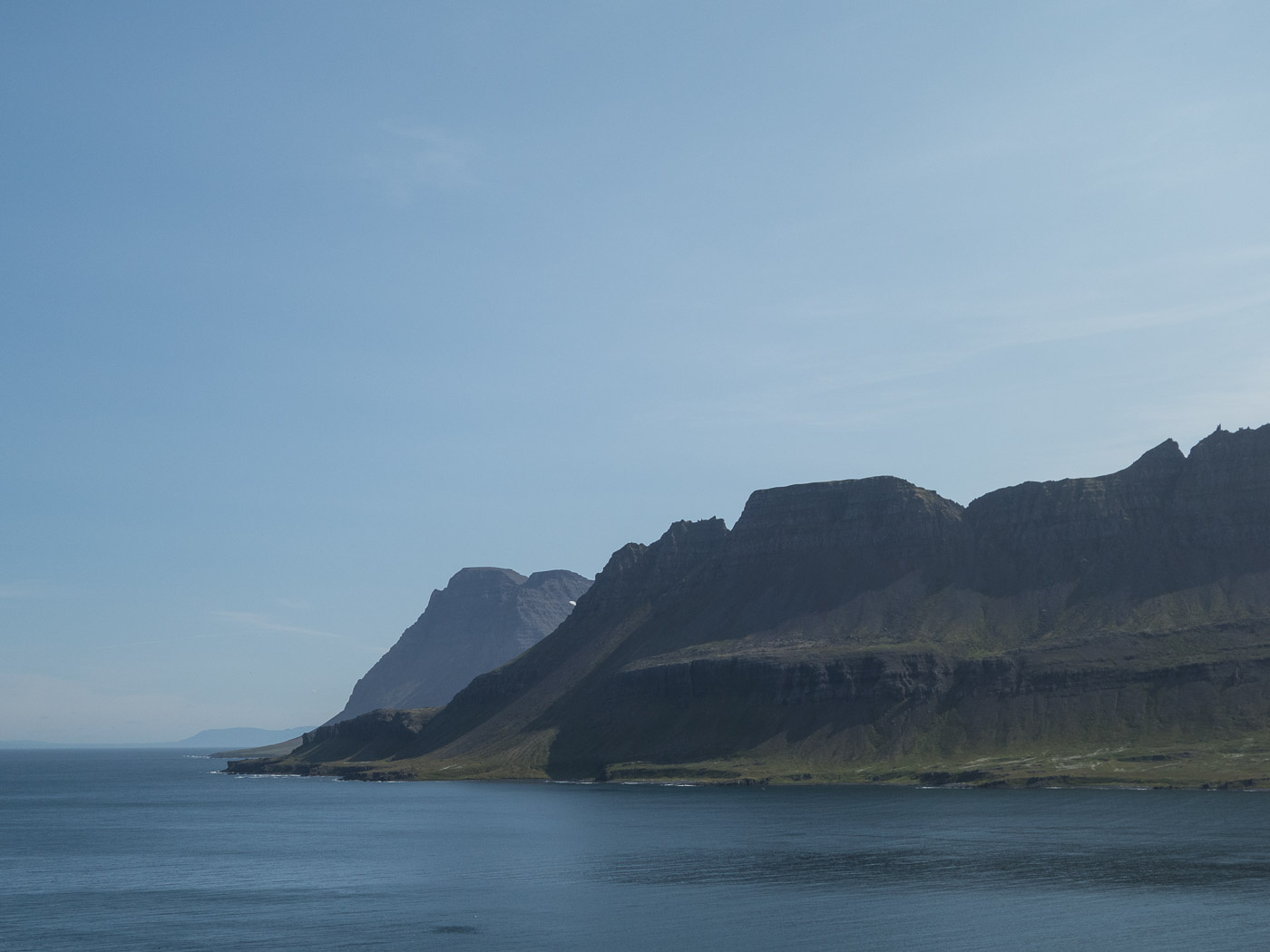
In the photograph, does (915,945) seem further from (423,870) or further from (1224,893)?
(423,870)

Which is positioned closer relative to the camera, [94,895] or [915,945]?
[915,945]

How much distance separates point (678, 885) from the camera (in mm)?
128625

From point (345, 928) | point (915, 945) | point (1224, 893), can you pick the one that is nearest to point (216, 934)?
point (345, 928)

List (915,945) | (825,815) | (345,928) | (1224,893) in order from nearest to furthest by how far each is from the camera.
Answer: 1. (915,945)
2. (345,928)
3. (1224,893)
4. (825,815)

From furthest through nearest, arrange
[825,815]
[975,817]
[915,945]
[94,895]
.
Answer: [825,815] < [975,817] < [94,895] < [915,945]

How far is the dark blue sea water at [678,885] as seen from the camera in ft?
336

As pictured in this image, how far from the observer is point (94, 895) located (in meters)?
126

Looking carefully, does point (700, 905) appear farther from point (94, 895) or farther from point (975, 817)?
point (975, 817)

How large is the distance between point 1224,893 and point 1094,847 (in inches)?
1331

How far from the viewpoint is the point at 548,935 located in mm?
103062

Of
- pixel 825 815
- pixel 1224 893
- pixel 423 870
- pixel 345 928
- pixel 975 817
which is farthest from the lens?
pixel 825 815

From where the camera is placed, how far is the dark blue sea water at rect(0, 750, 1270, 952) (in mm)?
102375

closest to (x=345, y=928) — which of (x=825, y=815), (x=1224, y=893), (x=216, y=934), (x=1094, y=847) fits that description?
(x=216, y=934)

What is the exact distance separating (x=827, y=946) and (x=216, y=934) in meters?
51.6
